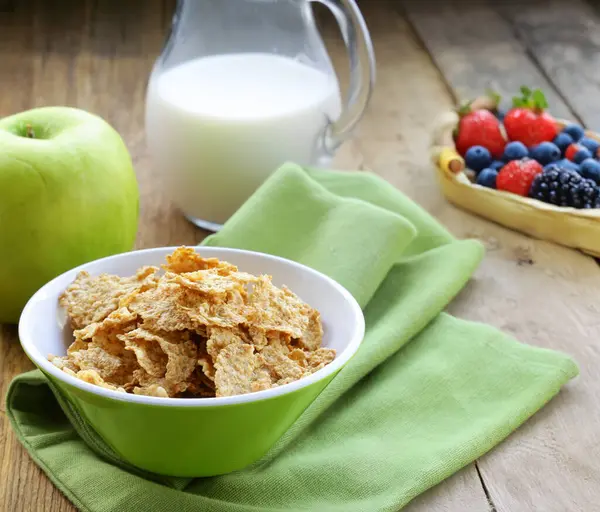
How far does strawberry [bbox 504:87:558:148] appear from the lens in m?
1.71

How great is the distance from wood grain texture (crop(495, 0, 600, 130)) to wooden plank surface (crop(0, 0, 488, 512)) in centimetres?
30

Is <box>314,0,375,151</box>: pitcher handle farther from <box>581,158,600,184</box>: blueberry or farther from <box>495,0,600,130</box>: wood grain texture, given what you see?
<box>495,0,600,130</box>: wood grain texture

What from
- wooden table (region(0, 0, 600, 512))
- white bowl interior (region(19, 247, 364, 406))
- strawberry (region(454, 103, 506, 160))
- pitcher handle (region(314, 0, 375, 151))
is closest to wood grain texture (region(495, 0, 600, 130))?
wooden table (region(0, 0, 600, 512))

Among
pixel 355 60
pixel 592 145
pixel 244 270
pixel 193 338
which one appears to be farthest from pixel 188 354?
pixel 592 145

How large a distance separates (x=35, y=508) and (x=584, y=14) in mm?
2239

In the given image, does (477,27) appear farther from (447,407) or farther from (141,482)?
(141,482)

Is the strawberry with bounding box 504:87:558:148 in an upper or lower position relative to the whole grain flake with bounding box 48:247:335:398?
lower

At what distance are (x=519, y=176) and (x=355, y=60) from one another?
1.14 feet

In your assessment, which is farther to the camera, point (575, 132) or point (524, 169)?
point (575, 132)

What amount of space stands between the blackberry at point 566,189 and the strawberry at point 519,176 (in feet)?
0.07

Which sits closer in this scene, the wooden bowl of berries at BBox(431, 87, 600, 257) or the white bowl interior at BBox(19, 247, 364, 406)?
the white bowl interior at BBox(19, 247, 364, 406)

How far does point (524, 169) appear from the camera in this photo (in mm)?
1565

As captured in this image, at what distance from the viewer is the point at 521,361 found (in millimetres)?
1154

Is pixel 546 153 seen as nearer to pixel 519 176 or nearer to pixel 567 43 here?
pixel 519 176
